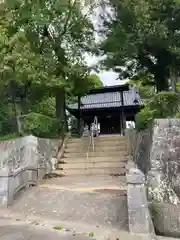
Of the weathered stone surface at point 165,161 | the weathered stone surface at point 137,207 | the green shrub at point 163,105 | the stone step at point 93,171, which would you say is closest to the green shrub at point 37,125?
the stone step at point 93,171

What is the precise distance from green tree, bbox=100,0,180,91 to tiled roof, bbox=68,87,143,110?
391 cm

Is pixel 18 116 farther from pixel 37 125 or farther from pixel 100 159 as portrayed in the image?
pixel 100 159

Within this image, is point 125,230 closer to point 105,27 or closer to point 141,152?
point 141,152

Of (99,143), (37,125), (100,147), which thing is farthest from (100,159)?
(37,125)

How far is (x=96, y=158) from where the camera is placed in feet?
33.3

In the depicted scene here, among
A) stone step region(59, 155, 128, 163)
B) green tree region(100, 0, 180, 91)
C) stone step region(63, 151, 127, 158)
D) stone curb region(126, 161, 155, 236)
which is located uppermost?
green tree region(100, 0, 180, 91)

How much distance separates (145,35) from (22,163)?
7835 millimetres

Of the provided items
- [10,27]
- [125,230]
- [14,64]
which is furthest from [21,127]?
[125,230]

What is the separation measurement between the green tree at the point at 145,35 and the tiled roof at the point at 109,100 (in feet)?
12.8

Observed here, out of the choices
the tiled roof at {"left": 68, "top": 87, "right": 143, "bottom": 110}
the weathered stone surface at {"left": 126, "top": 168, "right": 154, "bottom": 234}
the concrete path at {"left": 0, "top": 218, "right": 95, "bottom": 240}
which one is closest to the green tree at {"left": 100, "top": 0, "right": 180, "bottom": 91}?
the tiled roof at {"left": 68, "top": 87, "right": 143, "bottom": 110}

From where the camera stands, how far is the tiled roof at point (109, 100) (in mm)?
18344

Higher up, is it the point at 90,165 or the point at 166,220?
the point at 90,165

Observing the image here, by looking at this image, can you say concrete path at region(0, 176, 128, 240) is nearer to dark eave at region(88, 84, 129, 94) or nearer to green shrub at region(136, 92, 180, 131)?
green shrub at region(136, 92, 180, 131)

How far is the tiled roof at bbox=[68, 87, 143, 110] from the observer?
18344 mm
